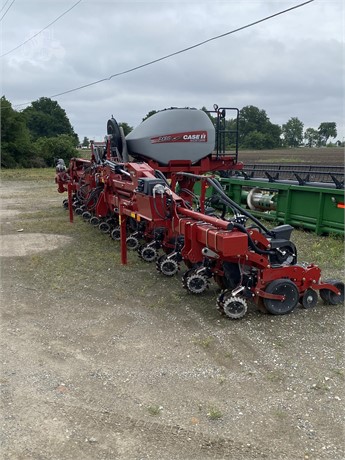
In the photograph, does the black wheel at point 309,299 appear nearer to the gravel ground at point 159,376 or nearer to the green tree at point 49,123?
the gravel ground at point 159,376

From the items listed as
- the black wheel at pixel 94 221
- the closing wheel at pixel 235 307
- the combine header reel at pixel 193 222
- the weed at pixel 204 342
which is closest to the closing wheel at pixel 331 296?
the combine header reel at pixel 193 222

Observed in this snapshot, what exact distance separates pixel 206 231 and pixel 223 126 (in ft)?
13.3

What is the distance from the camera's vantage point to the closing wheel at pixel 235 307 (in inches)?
167

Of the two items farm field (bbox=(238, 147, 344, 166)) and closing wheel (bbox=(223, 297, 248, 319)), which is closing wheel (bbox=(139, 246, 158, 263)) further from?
farm field (bbox=(238, 147, 344, 166))

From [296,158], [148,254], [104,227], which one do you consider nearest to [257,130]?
[296,158]

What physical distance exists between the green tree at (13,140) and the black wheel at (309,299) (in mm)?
25651

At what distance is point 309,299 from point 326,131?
82.2 m

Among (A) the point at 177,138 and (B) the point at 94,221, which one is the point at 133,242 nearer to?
(A) the point at 177,138

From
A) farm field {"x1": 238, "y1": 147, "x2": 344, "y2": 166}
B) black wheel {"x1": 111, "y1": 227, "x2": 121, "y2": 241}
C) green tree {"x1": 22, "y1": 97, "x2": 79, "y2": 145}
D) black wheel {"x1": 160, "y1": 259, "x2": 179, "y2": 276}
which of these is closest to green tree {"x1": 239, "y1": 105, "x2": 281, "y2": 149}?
farm field {"x1": 238, "y1": 147, "x2": 344, "y2": 166}

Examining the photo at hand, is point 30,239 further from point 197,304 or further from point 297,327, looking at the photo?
point 297,327

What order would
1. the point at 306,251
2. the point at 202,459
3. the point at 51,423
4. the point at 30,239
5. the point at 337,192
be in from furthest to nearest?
the point at 30,239 < the point at 337,192 < the point at 306,251 < the point at 51,423 < the point at 202,459

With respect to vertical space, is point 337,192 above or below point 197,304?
above

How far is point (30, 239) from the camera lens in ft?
27.0

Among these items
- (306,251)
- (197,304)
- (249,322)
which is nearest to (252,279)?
(249,322)
